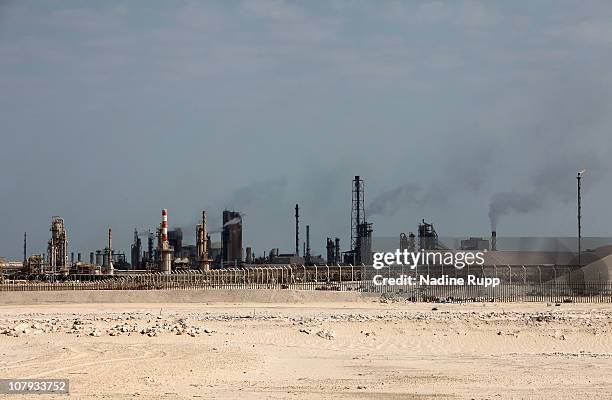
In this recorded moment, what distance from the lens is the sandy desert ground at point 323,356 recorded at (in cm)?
1809

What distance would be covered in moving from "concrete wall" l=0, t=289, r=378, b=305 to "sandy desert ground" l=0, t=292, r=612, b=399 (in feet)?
46.4

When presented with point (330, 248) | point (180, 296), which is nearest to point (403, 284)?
point (180, 296)

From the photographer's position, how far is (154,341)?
26719mm

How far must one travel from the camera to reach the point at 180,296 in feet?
185

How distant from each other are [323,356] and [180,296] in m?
32.9

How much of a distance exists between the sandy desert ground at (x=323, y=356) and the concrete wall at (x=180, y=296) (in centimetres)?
1416

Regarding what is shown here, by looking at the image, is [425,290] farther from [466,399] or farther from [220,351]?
[466,399]

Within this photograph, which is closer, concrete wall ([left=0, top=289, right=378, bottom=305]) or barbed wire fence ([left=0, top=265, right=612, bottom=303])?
concrete wall ([left=0, top=289, right=378, bottom=305])

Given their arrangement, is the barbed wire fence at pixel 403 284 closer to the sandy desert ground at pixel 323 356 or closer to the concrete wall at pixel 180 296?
the concrete wall at pixel 180 296

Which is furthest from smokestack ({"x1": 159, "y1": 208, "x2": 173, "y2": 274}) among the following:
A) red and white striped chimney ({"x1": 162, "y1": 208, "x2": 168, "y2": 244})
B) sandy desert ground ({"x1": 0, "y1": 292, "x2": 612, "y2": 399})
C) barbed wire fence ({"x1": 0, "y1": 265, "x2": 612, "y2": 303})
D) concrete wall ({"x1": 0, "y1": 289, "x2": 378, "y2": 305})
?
sandy desert ground ({"x1": 0, "y1": 292, "x2": 612, "y2": 399})

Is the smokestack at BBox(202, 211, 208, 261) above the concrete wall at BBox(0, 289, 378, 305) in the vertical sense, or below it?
above

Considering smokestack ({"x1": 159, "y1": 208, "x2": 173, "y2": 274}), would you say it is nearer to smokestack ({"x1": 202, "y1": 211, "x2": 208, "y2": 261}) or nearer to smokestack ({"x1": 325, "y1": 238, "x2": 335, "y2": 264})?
smokestack ({"x1": 202, "y1": 211, "x2": 208, "y2": 261})

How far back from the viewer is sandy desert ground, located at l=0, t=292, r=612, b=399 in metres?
18.1

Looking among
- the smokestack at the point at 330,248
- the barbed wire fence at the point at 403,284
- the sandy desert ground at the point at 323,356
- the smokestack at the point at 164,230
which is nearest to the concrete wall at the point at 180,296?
the barbed wire fence at the point at 403,284
